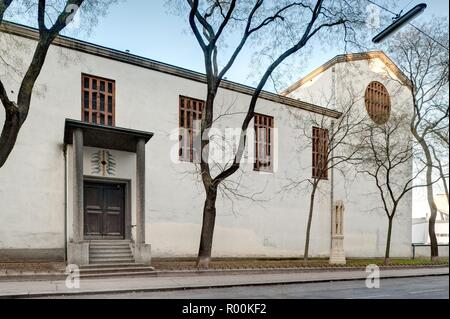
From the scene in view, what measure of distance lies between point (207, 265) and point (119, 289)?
17.7 feet

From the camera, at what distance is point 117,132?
15.4 m

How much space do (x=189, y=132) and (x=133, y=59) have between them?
4.03 metres

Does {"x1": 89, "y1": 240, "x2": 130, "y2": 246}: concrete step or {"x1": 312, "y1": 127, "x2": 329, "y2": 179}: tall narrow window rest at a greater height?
{"x1": 312, "y1": 127, "x2": 329, "y2": 179}: tall narrow window

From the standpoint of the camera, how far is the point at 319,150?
78.0 ft

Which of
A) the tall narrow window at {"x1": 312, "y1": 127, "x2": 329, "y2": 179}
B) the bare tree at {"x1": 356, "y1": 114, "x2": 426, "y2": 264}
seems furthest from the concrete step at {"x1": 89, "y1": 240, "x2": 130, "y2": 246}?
the bare tree at {"x1": 356, "y1": 114, "x2": 426, "y2": 264}

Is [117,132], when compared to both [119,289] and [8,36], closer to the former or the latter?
[8,36]

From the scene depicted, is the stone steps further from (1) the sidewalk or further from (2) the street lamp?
(2) the street lamp

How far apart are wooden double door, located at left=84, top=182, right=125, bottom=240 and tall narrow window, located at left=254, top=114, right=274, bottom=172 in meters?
7.70

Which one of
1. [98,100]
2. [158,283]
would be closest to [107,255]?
[158,283]

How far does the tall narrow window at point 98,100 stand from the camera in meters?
16.8

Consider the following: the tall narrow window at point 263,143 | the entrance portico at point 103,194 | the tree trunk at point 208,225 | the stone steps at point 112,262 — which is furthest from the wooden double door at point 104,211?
the tall narrow window at point 263,143

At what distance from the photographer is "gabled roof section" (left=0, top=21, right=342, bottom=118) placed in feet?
49.7

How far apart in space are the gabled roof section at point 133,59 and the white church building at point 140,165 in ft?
0.15
